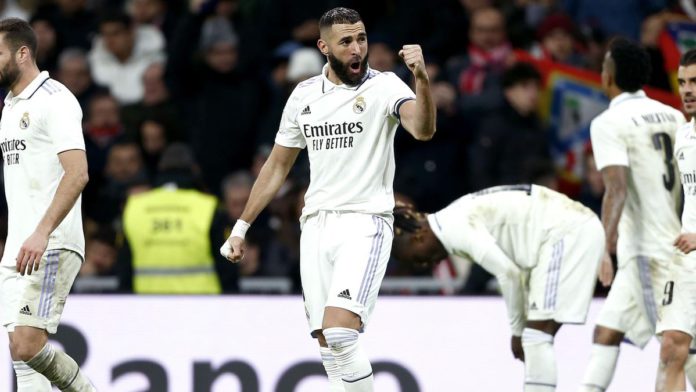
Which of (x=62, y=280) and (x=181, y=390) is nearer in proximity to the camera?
(x=62, y=280)

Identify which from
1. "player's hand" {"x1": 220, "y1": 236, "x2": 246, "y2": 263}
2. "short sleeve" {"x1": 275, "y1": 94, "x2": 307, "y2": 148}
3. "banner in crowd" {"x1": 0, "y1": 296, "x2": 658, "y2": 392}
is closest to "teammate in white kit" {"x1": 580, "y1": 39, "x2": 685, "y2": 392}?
"banner in crowd" {"x1": 0, "y1": 296, "x2": 658, "y2": 392}

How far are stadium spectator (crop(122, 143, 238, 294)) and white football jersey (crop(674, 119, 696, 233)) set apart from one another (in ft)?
13.0

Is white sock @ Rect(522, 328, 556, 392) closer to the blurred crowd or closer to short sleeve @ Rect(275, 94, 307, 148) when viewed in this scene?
short sleeve @ Rect(275, 94, 307, 148)

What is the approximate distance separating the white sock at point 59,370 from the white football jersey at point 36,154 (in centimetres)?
57

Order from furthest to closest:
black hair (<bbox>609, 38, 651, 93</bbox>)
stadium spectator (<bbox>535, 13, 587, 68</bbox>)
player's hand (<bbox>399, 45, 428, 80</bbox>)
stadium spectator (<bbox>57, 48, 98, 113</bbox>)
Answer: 1. stadium spectator (<bbox>57, 48, 98, 113</bbox>)
2. stadium spectator (<bbox>535, 13, 587, 68</bbox>)
3. black hair (<bbox>609, 38, 651, 93</bbox>)
4. player's hand (<bbox>399, 45, 428, 80</bbox>)

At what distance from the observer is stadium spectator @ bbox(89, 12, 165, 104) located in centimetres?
1541

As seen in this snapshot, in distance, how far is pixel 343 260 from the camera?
8672mm

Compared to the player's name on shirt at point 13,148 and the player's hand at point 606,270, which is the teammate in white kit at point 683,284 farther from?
the player's name on shirt at point 13,148

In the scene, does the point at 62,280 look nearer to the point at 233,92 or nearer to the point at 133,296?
the point at 133,296

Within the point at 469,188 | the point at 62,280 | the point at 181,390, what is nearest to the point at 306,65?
the point at 469,188

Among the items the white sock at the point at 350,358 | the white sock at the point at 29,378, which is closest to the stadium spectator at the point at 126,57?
the white sock at the point at 29,378

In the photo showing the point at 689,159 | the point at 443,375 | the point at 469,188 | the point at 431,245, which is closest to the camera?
the point at 689,159

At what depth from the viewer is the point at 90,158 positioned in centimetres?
1430

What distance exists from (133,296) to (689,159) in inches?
185
